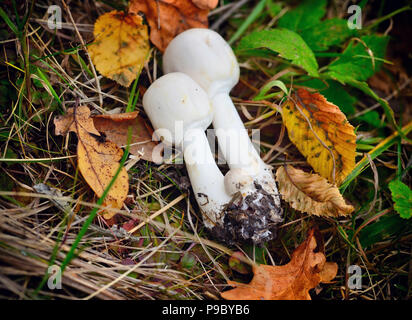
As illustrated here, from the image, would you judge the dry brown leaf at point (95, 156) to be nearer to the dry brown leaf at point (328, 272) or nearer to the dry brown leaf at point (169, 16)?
the dry brown leaf at point (169, 16)

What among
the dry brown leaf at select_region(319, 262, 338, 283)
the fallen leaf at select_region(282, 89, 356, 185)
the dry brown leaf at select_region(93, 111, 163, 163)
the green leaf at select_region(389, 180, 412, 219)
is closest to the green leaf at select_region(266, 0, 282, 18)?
the fallen leaf at select_region(282, 89, 356, 185)

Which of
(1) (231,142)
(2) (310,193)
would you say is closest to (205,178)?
(1) (231,142)

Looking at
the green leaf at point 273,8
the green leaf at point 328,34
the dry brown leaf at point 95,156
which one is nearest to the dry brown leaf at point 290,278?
the dry brown leaf at point 95,156

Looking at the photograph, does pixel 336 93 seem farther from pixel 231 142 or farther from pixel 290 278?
pixel 290 278

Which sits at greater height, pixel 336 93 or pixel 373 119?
pixel 336 93

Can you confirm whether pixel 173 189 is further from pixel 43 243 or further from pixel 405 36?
pixel 405 36

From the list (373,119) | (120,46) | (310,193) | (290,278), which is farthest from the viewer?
(373,119)
